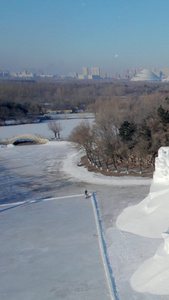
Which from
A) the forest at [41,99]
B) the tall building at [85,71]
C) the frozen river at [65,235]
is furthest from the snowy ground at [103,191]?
the tall building at [85,71]

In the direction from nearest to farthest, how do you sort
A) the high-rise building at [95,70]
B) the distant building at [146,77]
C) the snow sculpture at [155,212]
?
1. the snow sculpture at [155,212]
2. the distant building at [146,77]
3. the high-rise building at [95,70]

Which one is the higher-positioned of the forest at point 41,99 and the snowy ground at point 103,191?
the forest at point 41,99

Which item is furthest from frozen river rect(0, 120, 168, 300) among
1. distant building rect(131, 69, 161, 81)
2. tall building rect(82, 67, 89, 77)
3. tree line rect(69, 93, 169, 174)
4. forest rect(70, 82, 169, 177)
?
tall building rect(82, 67, 89, 77)

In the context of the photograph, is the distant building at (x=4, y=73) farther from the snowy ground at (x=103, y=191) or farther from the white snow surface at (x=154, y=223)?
the white snow surface at (x=154, y=223)

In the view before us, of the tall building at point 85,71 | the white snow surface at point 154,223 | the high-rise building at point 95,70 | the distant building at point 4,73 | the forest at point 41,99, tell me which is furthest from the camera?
the high-rise building at point 95,70

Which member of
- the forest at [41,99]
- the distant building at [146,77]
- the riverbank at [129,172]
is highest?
the distant building at [146,77]

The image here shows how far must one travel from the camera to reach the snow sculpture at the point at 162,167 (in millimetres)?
9586

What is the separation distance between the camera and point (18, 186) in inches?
643

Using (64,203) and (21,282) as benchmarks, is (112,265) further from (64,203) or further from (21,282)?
(64,203)

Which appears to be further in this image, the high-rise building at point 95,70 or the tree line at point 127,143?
the high-rise building at point 95,70

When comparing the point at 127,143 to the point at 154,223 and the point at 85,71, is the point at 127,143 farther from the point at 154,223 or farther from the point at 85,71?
the point at 85,71

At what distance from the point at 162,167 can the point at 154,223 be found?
190cm

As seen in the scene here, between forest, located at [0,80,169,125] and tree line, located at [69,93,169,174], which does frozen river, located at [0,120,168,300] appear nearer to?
tree line, located at [69,93,169,174]

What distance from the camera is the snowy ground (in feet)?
23.0
